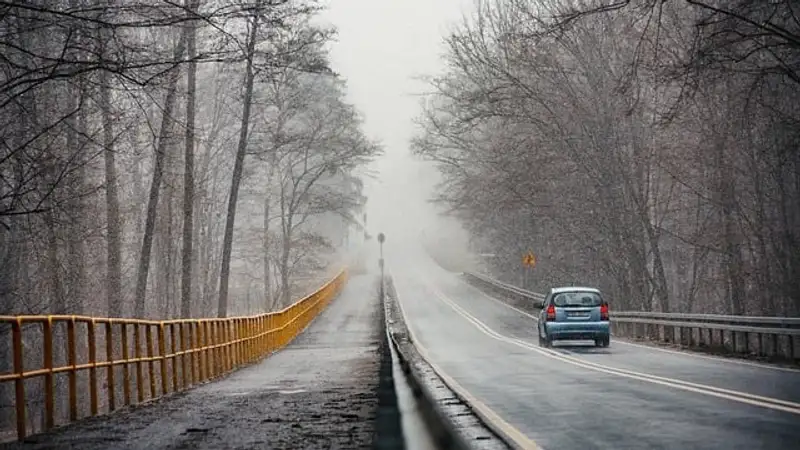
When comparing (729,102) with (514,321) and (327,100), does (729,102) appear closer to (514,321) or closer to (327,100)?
(514,321)

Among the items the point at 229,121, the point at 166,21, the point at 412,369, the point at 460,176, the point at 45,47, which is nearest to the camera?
the point at 166,21

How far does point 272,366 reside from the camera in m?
29.7

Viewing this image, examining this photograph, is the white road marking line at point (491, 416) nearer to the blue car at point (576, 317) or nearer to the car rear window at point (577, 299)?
the blue car at point (576, 317)

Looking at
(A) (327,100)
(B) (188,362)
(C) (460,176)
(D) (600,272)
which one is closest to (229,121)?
(A) (327,100)

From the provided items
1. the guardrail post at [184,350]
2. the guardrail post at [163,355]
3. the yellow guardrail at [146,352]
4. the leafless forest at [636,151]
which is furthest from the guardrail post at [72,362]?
the leafless forest at [636,151]

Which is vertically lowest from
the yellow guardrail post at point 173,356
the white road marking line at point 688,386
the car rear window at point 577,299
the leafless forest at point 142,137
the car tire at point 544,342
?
the car tire at point 544,342

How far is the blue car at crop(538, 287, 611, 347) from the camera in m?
33.5

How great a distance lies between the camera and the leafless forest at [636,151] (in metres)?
35.4

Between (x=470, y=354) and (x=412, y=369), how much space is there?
8838 millimetres

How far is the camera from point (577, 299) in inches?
1348

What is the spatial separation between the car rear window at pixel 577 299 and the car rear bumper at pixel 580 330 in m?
0.61

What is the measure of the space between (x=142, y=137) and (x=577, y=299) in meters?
25.0

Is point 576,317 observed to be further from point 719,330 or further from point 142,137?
point 142,137

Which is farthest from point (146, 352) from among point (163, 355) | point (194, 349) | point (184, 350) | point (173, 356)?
point (163, 355)
